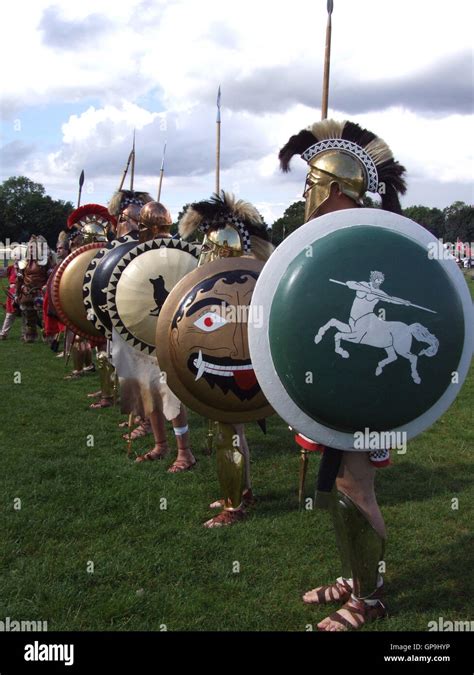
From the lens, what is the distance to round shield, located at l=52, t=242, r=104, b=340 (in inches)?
247

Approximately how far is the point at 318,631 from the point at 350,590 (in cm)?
36

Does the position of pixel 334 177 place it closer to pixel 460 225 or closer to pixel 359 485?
pixel 359 485

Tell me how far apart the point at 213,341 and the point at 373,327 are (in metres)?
1.30

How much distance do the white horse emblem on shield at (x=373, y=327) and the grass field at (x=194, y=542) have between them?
147 centimetres

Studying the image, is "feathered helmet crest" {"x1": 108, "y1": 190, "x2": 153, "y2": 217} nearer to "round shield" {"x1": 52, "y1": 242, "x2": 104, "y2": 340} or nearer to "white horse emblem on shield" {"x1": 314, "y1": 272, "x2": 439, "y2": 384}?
"round shield" {"x1": 52, "y1": 242, "x2": 104, "y2": 340}

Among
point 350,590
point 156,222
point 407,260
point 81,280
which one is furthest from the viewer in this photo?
point 81,280

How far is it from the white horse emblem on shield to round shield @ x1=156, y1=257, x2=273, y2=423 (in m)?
1.14

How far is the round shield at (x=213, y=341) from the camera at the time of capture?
3545mm

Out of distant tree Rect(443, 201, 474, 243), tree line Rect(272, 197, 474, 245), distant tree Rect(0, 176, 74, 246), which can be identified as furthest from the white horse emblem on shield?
distant tree Rect(443, 201, 474, 243)

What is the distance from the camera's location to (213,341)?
3.54 meters

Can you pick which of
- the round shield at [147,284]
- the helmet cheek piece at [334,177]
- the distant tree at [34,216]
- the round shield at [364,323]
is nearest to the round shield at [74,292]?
the round shield at [147,284]
